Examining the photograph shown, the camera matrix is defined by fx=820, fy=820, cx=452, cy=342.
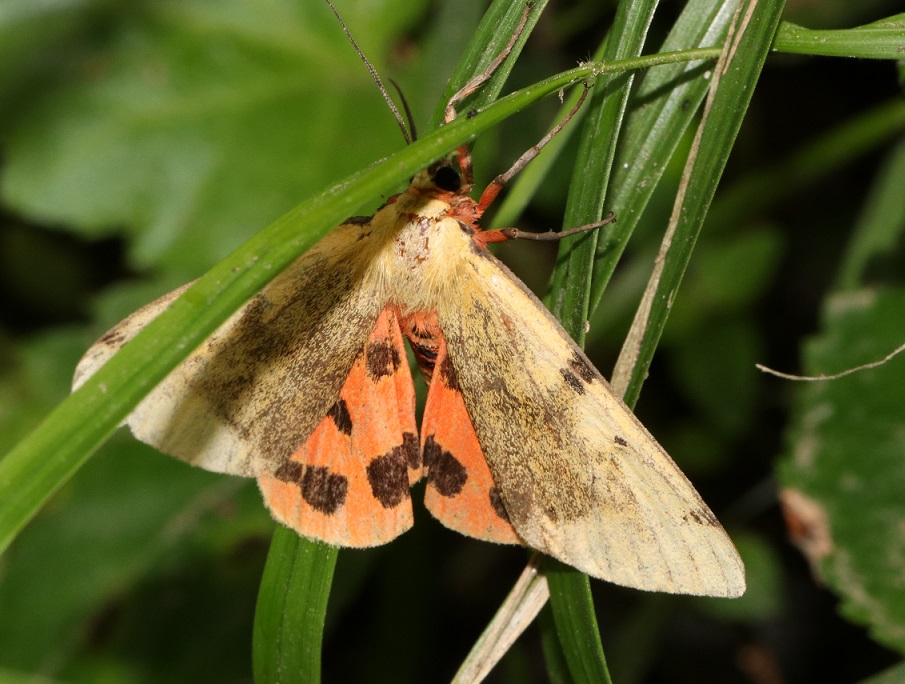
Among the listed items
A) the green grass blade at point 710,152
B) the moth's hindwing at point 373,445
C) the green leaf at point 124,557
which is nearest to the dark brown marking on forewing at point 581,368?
the green grass blade at point 710,152

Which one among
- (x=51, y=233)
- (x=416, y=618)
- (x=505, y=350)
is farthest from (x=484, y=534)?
(x=51, y=233)

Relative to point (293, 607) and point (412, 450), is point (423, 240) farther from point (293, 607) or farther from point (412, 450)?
point (293, 607)

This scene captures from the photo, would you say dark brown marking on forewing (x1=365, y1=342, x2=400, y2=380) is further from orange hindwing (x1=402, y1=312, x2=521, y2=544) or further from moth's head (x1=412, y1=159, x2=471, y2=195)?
moth's head (x1=412, y1=159, x2=471, y2=195)

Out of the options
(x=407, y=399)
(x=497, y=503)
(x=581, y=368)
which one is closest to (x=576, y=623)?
(x=497, y=503)

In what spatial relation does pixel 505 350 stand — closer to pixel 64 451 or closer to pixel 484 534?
pixel 484 534

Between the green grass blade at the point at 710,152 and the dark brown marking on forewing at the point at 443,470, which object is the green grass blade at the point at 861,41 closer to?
the green grass blade at the point at 710,152
